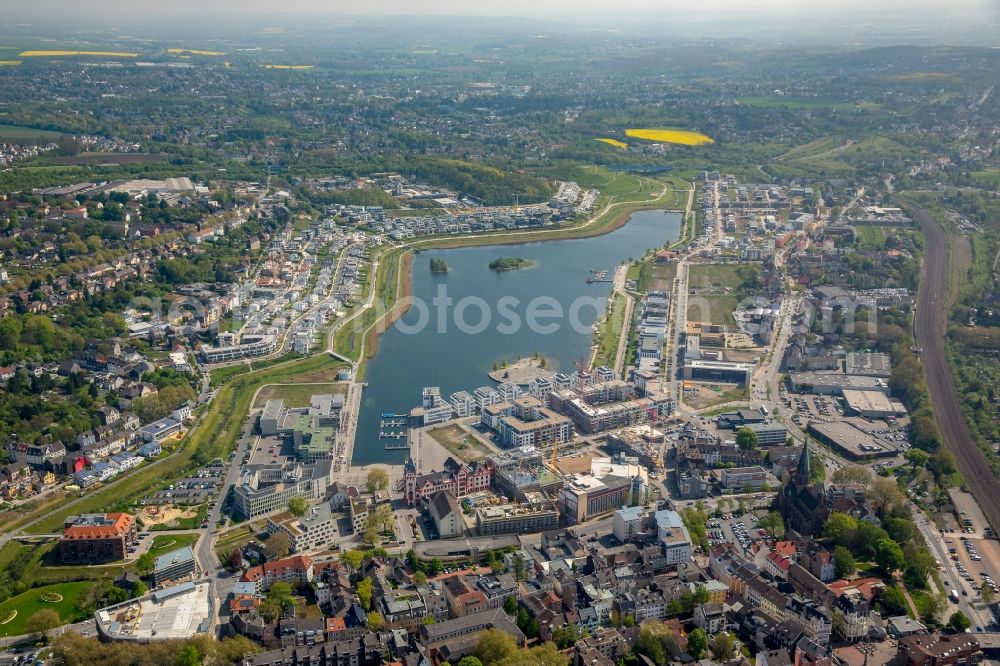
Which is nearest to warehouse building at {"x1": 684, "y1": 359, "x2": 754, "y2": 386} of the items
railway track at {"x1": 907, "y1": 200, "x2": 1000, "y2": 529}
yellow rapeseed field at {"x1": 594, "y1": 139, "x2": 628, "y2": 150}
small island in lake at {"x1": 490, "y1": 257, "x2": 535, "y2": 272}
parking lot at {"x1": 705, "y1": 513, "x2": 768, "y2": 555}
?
railway track at {"x1": 907, "y1": 200, "x2": 1000, "y2": 529}

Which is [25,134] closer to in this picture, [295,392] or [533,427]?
[295,392]

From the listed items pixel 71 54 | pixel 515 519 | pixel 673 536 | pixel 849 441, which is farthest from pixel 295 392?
pixel 71 54

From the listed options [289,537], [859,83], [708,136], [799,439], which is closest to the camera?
[289,537]

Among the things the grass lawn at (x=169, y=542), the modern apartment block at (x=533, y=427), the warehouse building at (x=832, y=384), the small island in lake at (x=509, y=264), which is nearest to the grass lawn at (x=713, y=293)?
the warehouse building at (x=832, y=384)

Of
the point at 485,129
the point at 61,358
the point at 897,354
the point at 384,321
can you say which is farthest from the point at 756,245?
the point at 485,129

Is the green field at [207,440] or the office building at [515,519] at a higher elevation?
the office building at [515,519]

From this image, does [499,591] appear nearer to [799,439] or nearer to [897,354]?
[799,439]

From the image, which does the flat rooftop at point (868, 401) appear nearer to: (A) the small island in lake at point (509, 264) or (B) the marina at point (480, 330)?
(B) the marina at point (480, 330)
